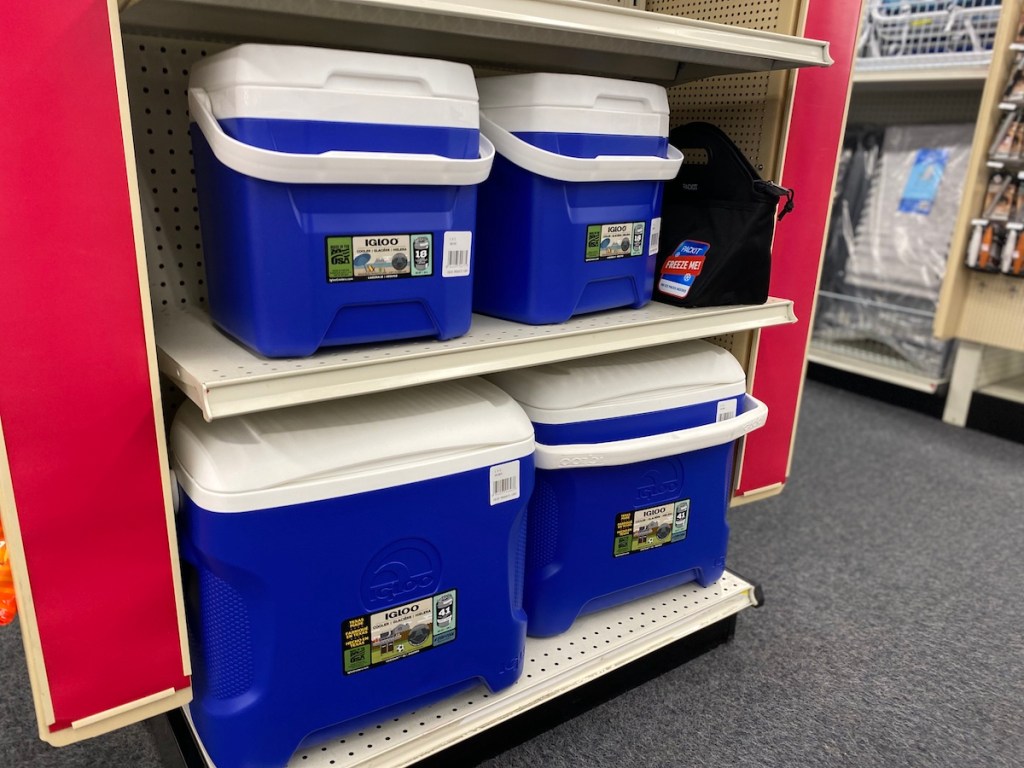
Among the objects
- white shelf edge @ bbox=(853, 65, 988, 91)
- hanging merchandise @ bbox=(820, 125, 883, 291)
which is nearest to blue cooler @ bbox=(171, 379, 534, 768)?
white shelf edge @ bbox=(853, 65, 988, 91)

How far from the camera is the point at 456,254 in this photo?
107 cm

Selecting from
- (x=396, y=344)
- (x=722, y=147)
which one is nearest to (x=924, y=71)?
(x=722, y=147)

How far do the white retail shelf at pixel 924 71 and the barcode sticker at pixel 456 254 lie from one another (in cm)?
235

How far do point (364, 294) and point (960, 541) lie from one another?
1999 mm

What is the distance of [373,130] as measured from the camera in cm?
95

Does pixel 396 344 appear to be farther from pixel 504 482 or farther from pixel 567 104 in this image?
pixel 567 104

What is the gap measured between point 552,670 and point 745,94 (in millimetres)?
1255

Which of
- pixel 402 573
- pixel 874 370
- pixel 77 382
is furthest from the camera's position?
pixel 874 370

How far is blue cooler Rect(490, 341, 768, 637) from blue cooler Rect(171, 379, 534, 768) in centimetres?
13

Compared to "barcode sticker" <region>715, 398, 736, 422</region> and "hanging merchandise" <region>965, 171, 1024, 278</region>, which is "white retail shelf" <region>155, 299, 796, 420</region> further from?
"hanging merchandise" <region>965, 171, 1024, 278</region>

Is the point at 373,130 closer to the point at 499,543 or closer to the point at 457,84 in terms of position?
the point at 457,84

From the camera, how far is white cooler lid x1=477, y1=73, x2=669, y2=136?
3.74 feet

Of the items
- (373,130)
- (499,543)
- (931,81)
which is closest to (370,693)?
(499,543)

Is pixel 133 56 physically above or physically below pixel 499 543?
above
